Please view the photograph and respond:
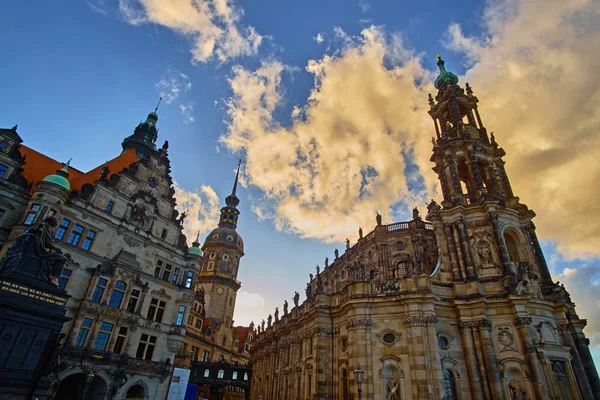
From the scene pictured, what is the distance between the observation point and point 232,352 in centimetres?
6091

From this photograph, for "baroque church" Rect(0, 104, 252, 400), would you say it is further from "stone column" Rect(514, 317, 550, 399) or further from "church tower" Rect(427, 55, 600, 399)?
"stone column" Rect(514, 317, 550, 399)

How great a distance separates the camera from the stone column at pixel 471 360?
23.2 m

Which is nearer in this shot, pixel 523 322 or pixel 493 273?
pixel 523 322

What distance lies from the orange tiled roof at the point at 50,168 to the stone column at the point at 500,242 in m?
34.7

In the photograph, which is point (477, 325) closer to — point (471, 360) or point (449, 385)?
point (471, 360)

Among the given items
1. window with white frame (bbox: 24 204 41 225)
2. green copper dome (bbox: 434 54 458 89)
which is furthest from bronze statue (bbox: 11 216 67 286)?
green copper dome (bbox: 434 54 458 89)

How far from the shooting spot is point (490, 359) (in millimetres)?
23797

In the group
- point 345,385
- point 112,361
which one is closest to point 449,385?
point 345,385

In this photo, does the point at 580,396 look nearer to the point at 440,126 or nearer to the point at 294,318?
the point at 294,318

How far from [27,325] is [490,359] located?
26.8 metres

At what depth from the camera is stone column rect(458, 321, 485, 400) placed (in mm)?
23211

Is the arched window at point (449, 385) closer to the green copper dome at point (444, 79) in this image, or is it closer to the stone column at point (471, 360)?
the stone column at point (471, 360)

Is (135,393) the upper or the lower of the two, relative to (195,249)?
lower

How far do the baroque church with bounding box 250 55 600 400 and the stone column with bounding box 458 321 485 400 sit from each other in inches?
2.7
